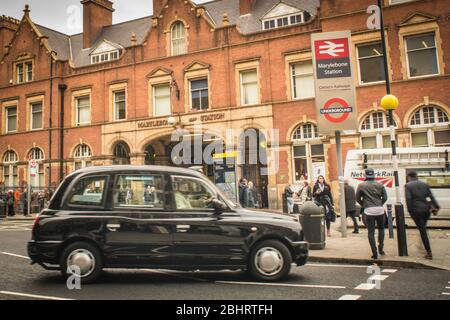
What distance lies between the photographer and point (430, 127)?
21.1 m

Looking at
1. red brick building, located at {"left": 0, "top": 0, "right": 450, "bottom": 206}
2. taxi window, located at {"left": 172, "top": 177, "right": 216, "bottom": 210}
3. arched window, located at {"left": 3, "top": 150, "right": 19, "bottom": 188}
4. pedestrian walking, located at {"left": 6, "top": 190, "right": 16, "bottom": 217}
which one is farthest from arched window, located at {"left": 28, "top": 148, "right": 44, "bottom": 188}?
taxi window, located at {"left": 172, "top": 177, "right": 216, "bottom": 210}

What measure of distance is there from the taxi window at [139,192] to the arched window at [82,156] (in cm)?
2398

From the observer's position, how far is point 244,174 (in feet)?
85.1

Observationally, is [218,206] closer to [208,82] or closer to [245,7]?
[208,82]

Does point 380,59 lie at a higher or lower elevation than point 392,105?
higher

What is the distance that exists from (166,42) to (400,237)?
881 inches

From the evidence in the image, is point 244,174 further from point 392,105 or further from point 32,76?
point 32,76

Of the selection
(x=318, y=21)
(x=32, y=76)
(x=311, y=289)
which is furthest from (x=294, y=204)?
(x=32, y=76)

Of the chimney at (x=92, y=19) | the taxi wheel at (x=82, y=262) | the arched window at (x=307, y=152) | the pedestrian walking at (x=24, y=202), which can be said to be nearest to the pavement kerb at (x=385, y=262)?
the taxi wheel at (x=82, y=262)

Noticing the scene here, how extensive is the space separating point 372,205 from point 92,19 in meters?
30.8

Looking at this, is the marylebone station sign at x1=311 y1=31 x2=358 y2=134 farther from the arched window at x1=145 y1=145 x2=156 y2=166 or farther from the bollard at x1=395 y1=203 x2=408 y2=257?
the arched window at x1=145 y1=145 x2=156 y2=166

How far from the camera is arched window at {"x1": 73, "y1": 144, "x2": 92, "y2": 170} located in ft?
98.8

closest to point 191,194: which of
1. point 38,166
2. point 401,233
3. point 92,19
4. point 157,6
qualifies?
point 401,233

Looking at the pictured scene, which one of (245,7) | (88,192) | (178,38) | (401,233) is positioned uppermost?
(245,7)
